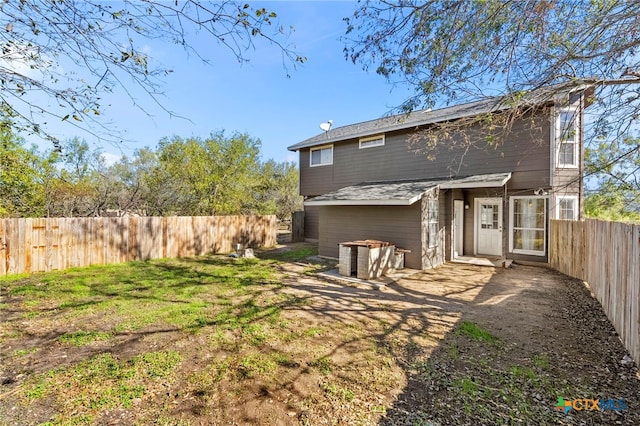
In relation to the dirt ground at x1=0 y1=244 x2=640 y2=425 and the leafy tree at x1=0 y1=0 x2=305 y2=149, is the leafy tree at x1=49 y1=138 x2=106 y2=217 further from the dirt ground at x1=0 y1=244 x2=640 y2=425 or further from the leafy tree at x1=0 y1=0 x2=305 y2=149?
the dirt ground at x1=0 y1=244 x2=640 y2=425

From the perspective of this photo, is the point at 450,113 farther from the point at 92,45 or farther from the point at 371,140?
the point at 92,45

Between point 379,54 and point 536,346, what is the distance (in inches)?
187

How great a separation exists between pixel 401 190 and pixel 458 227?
2879 millimetres

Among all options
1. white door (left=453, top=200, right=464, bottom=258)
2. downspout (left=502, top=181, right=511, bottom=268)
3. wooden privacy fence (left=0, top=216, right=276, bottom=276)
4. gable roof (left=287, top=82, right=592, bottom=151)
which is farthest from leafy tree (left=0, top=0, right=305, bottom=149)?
white door (left=453, top=200, right=464, bottom=258)

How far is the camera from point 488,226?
10359mm

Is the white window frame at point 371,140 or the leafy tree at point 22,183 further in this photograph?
the white window frame at point 371,140

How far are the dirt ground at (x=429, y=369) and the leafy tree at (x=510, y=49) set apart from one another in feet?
8.62

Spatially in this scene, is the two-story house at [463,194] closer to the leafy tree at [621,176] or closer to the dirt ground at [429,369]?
the leafy tree at [621,176]

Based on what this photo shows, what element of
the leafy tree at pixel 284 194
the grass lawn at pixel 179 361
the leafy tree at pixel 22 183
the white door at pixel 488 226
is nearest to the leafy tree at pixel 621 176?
the white door at pixel 488 226

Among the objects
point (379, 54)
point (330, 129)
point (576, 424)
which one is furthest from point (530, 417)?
point (330, 129)

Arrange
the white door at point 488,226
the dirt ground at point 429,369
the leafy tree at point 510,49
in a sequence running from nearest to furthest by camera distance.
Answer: the dirt ground at point 429,369 → the leafy tree at point 510,49 → the white door at point 488,226

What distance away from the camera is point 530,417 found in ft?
8.52

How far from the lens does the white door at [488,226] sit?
397 inches

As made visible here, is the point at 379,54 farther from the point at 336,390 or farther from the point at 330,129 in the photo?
the point at 330,129
